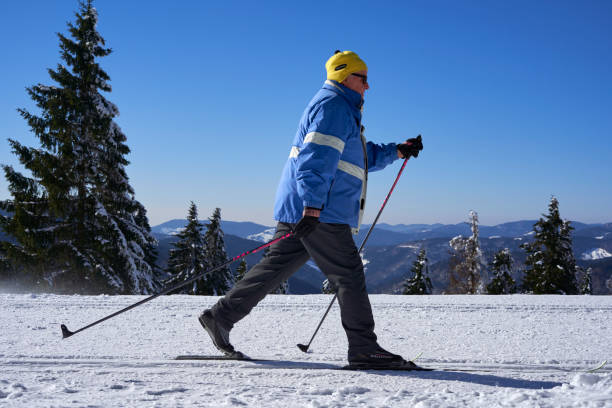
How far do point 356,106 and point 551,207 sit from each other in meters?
26.4

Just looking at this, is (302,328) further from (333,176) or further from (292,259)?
(333,176)

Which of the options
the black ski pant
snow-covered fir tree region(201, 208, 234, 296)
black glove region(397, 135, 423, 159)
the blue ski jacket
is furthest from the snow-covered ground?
snow-covered fir tree region(201, 208, 234, 296)

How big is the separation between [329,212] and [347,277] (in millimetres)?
→ 468

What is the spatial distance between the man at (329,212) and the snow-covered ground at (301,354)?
1.07 ft

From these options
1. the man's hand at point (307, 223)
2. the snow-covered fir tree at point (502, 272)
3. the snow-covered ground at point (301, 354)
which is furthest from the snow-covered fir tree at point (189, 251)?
the man's hand at point (307, 223)

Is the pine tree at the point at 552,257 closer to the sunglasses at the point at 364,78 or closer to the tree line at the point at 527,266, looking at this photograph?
the tree line at the point at 527,266

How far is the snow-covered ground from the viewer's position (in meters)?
2.14

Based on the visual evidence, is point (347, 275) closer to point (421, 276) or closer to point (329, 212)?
point (329, 212)

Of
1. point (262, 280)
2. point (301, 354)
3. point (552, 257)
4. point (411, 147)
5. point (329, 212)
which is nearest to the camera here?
point (329, 212)

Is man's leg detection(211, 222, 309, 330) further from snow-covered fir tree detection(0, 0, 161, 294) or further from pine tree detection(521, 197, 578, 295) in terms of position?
pine tree detection(521, 197, 578, 295)

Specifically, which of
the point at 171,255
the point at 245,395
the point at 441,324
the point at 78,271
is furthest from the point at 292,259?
the point at 171,255

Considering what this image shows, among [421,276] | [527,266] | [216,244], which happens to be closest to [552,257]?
[527,266]

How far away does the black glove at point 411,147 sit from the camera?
3688 mm

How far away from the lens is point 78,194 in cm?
1446
